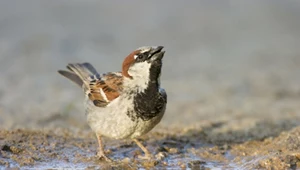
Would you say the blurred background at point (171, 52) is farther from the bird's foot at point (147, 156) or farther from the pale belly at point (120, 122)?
the bird's foot at point (147, 156)

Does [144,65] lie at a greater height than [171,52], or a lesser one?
lesser

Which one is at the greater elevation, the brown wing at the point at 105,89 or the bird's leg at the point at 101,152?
the brown wing at the point at 105,89

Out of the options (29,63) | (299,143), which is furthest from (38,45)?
(299,143)

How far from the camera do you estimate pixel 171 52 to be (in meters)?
11.2

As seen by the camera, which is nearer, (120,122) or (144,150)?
(120,122)

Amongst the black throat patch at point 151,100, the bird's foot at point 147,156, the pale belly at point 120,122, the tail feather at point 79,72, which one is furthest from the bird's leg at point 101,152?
the tail feather at point 79,72

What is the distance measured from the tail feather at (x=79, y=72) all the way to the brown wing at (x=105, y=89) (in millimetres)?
421

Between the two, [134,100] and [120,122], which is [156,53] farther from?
[120,122]

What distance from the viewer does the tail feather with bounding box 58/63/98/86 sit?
22.3ft

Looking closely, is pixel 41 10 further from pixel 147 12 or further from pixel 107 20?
pixel 147 12

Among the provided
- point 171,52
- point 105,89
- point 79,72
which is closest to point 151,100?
point 105,89

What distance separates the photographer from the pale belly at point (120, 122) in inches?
222

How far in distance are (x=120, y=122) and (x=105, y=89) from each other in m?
0.47

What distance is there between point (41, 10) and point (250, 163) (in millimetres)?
7797
